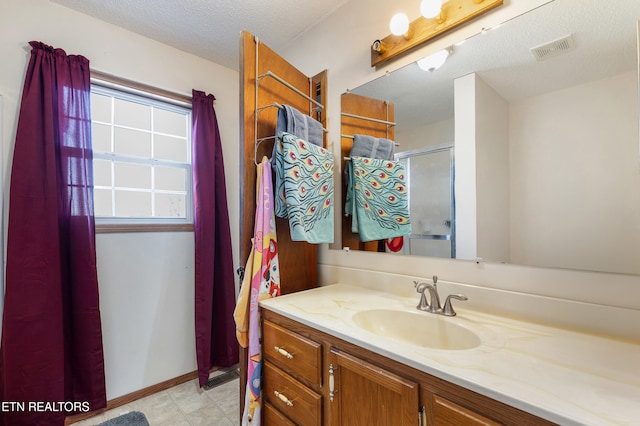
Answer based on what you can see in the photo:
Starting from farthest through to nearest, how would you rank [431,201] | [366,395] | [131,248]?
[131,248] < [431,201] < [366,395]

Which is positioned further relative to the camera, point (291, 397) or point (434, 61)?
point (434, 61)

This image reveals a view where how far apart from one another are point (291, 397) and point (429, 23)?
1771 mm

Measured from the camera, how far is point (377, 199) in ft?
5.14

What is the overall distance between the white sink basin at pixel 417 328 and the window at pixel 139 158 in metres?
1.71

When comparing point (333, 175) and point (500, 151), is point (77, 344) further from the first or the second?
point (500, 151)

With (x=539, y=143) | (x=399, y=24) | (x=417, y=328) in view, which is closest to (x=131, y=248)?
(x=417, y=328)

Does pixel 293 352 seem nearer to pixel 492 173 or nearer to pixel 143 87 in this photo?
pixel 492 173

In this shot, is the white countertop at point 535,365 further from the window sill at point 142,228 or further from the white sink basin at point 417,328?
the window sill at point 142,228

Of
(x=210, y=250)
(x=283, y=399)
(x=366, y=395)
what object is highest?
(x=210, y=250)

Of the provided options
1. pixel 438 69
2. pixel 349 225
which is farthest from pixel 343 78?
pixel 349 225

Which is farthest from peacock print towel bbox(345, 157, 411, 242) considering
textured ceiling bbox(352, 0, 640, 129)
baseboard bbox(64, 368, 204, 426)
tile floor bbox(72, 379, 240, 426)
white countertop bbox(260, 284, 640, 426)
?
baseboard bbox(64, 368, 204, 426)

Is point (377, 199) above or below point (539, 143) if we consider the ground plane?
below

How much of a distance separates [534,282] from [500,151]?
51 centimetres

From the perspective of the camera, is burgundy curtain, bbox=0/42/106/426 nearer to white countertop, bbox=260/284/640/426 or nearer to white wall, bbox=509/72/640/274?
white countertop, bbox=260/284/640/426
